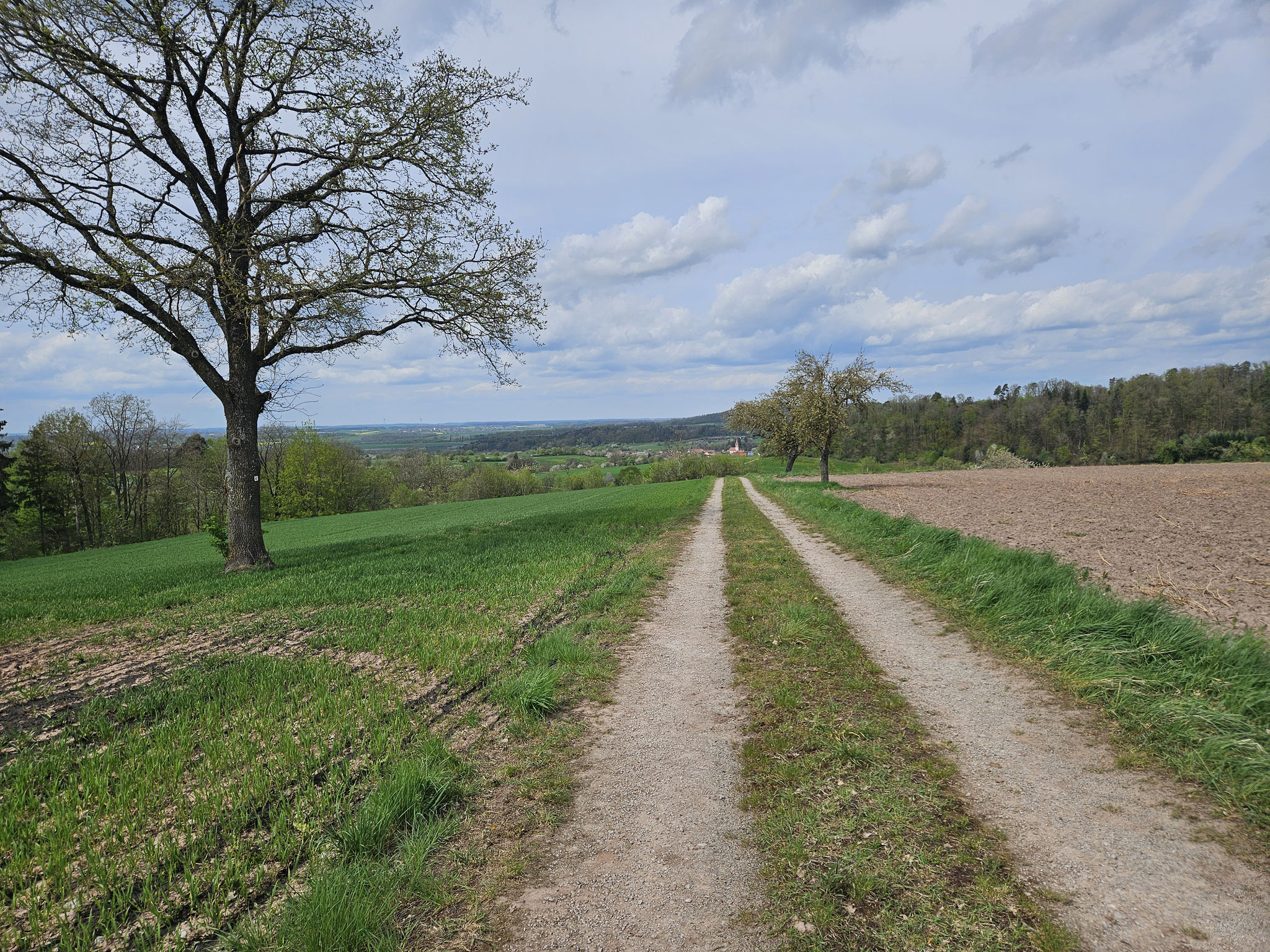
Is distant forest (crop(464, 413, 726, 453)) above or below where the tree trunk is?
above

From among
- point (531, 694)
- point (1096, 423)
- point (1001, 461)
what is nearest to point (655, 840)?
point (531, 694)

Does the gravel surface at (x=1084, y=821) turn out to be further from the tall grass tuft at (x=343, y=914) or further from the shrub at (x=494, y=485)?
the shrub at (x=494, y=485)

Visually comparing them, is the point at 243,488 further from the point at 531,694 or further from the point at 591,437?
the point at 591,437

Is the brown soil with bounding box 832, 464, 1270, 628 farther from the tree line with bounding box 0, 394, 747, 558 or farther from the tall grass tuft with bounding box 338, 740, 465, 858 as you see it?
the tree line with bounding box 0, 394, 747, 558

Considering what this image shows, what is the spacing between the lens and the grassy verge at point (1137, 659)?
12.6 feet

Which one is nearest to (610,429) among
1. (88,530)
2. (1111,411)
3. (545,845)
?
(1111,411)

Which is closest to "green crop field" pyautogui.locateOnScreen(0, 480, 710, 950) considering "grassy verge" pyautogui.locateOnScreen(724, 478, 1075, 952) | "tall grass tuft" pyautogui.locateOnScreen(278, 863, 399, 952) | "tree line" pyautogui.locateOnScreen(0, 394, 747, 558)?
"tall grass tuft" pyautogui.locateOnScreen(278, 863, 399, 952)

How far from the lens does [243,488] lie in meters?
14.0

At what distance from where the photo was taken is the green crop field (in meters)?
2.94

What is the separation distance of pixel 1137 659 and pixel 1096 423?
11651 centimetres

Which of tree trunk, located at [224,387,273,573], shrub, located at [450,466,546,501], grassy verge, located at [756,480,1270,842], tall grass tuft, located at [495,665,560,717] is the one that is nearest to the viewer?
grassy verge, located at [756,480,1270,842]

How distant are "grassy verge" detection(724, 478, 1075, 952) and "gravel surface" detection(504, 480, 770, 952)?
8.6 inches

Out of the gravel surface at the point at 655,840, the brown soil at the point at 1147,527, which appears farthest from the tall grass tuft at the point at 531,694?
the brown soil at the point at 1147,527

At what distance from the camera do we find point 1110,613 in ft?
20.3
